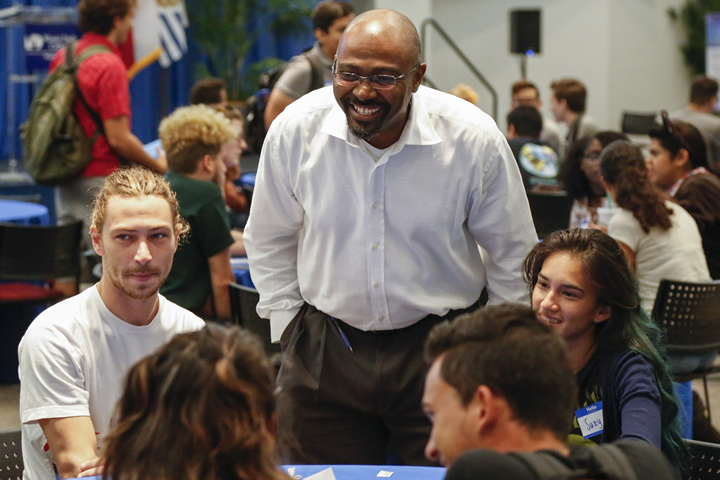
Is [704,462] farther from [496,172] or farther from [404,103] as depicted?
[404,103]

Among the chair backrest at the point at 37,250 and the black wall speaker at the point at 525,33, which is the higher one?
the black wall speaker at the point at 525,33

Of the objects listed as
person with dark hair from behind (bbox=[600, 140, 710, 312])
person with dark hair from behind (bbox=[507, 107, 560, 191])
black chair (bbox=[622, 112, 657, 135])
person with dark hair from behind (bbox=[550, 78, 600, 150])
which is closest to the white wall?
black chair (bbox=[622, 112, 657, 135])

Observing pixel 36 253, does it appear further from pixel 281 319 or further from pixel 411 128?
pixel 411 128

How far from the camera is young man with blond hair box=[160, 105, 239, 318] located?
3.37 m

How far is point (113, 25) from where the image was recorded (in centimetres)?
454

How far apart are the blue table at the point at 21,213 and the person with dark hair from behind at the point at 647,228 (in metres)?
3.18

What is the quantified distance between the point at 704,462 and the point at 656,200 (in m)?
1.93

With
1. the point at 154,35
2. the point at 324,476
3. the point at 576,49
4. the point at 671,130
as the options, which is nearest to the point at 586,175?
the point at 671,130

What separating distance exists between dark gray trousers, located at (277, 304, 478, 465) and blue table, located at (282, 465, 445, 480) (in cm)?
48

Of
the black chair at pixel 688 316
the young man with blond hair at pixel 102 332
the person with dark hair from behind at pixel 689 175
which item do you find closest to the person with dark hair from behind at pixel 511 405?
the young man with blond hair at pixel 102 332

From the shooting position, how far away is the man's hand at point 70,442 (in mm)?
1807

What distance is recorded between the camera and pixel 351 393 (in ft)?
7.50

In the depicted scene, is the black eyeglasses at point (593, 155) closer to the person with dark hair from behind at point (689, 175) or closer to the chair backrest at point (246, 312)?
the person with dark hair from behind at point (689, 175)

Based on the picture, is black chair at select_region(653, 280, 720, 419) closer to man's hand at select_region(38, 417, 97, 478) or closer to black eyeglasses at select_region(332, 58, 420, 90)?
black eyeglasses at select_region(332, 58, 420, 90)
